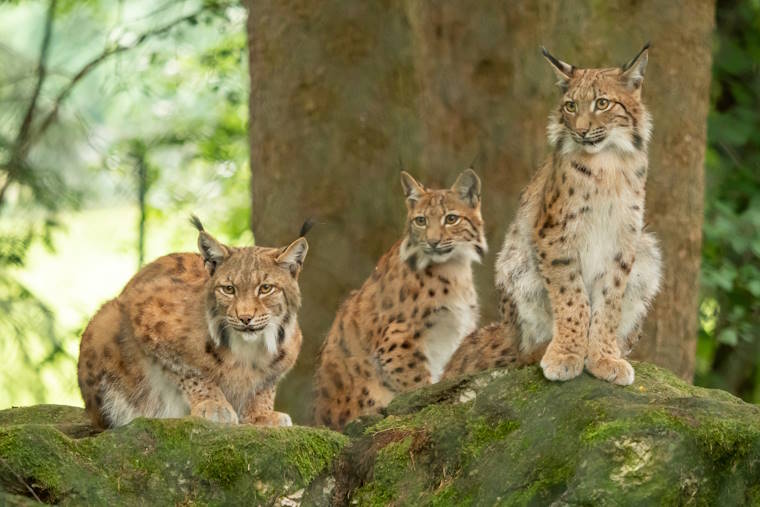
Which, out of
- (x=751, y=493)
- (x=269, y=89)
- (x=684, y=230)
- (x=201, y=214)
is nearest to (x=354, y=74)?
(x=269, y=89)

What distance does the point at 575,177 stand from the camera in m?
5.88

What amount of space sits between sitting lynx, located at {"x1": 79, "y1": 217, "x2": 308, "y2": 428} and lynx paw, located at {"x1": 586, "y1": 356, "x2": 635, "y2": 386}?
5.71 feet

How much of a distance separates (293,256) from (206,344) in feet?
2.10

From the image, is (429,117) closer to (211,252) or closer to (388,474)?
(211,252)

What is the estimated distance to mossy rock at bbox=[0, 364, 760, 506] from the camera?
485cm

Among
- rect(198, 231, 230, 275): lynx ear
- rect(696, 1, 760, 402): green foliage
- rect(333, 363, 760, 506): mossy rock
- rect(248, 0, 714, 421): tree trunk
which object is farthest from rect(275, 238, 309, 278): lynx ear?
rect(696, 1, 760, 402): green foliage

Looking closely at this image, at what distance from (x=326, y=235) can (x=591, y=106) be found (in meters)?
3.00

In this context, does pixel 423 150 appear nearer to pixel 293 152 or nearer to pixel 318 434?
pixel 293 152

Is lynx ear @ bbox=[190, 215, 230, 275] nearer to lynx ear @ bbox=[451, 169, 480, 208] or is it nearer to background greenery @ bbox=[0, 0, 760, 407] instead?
background greenery @ bbox=[0, 0, 760, 407]

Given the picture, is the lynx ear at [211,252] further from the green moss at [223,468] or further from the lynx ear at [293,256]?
the green moss at [223,468]

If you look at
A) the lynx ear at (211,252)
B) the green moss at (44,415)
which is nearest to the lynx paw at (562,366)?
the lynx ear at (211,252)

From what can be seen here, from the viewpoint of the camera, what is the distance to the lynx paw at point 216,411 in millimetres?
6418

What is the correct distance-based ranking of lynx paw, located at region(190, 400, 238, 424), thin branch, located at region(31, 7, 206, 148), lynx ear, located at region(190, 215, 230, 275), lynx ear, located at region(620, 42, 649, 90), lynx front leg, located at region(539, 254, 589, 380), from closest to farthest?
lynx front leg, located at region(539, 254, 589, 380)
lynx ear, located at region(620, 42, 649, 90)
lynx paw, located at region(190, 400, 238, 424)
lynx ear, located at region(190, 215, 230, 275)
thin branch, located at region(31, 7, 206, 148)

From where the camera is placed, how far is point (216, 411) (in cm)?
646
